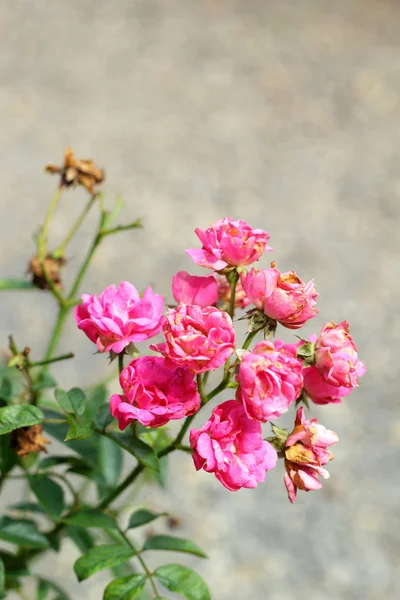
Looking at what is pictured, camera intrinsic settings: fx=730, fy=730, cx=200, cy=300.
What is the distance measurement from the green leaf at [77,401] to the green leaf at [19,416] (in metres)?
0.02

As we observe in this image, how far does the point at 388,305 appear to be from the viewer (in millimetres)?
1313

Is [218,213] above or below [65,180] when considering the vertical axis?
above

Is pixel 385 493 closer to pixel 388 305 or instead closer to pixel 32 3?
pixel 388 305

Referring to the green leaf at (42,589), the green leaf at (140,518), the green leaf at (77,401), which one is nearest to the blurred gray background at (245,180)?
the green leaf at (42,589)

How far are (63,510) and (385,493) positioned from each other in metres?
0.69

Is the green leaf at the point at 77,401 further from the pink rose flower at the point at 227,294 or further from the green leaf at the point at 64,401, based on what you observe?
the pink rose flower at the point at 227,294

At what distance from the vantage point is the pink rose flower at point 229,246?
0.39 metres

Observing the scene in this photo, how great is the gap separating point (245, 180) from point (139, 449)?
113 cm

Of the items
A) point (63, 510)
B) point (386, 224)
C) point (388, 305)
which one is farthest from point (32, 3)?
point (63, 510)

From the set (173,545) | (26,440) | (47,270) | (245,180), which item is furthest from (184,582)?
(245,180)

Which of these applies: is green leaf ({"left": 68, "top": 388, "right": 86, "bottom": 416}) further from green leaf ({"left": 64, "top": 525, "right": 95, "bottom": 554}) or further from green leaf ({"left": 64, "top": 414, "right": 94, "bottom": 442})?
green leaf ({"left": 64, "top": 525, "right": 95, "bottom": 554})

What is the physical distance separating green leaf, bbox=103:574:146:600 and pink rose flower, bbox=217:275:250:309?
178 mm

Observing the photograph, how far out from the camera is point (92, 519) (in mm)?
463

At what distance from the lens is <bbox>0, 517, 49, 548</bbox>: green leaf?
49 centimetres
